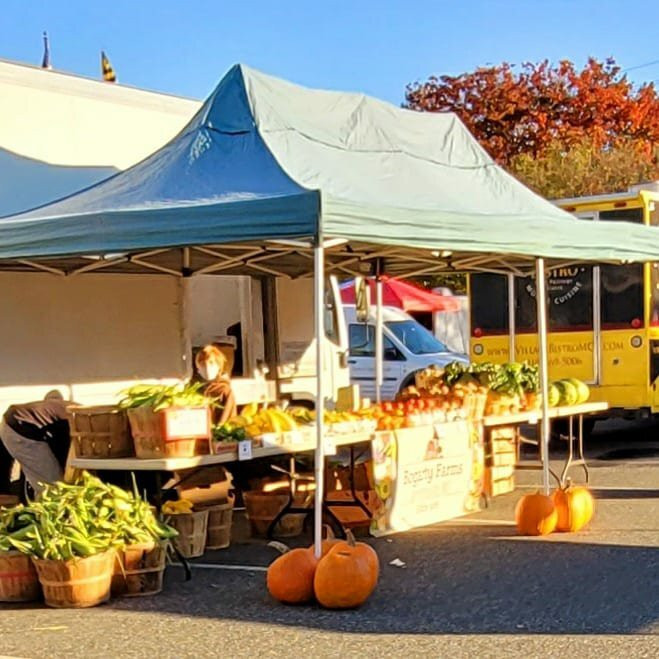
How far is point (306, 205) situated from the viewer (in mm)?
6965

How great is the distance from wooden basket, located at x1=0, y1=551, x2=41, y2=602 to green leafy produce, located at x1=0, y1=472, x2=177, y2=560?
6 centimetres

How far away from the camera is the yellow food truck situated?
14.0 meters

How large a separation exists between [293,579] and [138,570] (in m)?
1.03

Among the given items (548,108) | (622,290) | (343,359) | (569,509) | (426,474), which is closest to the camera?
(569,509)

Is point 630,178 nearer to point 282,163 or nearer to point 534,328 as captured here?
point 534,328

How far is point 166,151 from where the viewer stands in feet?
29.4

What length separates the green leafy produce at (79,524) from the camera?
7082 millimetres

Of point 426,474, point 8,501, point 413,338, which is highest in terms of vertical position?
point 413,338

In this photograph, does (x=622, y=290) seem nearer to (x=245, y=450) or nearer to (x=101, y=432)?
(x=245, y=450)

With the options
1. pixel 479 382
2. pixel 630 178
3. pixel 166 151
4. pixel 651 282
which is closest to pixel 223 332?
pixel 479 382

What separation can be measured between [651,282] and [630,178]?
17.8 metres

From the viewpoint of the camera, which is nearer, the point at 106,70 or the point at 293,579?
the point at 293,579

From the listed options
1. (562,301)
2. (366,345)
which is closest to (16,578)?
(562,301)

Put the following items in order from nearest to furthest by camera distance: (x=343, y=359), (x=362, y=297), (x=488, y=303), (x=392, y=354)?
(x=343, y=359) < (x=362, y=297) < (x=488, y=303) < (x=392, y=354)
